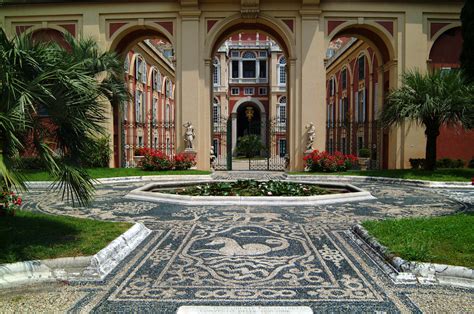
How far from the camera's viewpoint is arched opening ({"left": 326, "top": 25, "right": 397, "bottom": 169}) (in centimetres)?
2188

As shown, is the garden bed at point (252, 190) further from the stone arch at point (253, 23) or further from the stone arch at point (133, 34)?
the stone arch at point (133, 34)

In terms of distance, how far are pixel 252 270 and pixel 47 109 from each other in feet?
10.1

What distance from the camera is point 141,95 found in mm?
30922

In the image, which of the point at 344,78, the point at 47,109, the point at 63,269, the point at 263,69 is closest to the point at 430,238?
the point at 63,269

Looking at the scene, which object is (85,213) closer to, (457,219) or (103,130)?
(103,130)

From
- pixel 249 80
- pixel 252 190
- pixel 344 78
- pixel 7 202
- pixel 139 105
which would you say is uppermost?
pixel 249 80

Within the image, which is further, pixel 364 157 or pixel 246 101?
pixel 246 101

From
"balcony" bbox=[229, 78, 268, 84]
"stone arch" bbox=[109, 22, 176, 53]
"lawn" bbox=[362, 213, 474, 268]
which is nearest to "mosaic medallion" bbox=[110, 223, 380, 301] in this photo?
"lawn" bbox=[362, 213, 474, 268]

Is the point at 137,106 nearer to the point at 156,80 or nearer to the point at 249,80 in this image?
the point at 156,80

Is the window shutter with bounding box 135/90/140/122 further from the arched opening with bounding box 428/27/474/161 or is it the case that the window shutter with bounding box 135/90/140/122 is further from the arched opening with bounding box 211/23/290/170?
the arched opening with bounding box 428/27/474/161

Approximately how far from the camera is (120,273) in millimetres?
4535

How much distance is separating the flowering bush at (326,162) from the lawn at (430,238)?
11.6 meters

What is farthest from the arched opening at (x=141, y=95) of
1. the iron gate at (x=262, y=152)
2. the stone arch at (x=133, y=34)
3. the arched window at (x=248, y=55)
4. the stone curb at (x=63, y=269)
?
the arched window at (x=248, y=55)

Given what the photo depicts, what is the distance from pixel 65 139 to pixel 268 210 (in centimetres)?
489
